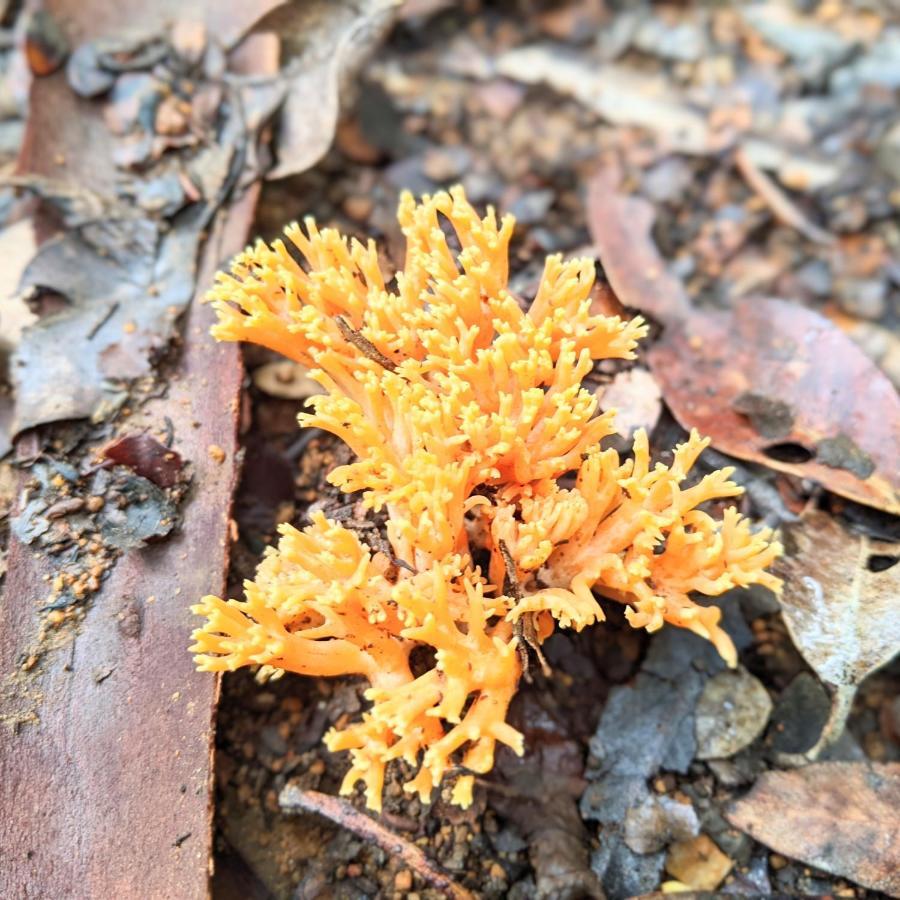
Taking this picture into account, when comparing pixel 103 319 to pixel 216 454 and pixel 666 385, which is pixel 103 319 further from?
pixel 666 385

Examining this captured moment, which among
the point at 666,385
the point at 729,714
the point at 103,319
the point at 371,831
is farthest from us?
the point at 666,385

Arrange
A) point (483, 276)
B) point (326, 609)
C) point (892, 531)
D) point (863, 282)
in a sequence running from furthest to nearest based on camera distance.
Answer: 1. point (863, 282)
2. point (892, 531)
3. point (483, 276)
4. point (326, 609)

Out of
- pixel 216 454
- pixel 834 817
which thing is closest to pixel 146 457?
pixel 216 454

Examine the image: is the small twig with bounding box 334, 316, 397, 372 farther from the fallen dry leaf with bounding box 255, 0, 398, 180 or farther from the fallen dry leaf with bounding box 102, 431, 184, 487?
the fallen dry leaf with bounding box 255, 0, 398, 180

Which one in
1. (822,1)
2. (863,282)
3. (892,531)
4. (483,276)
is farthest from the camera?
(822,1)

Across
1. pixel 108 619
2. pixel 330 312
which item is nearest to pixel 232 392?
pixel 330 312

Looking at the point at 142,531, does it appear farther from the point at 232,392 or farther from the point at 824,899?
the point at 824,899
